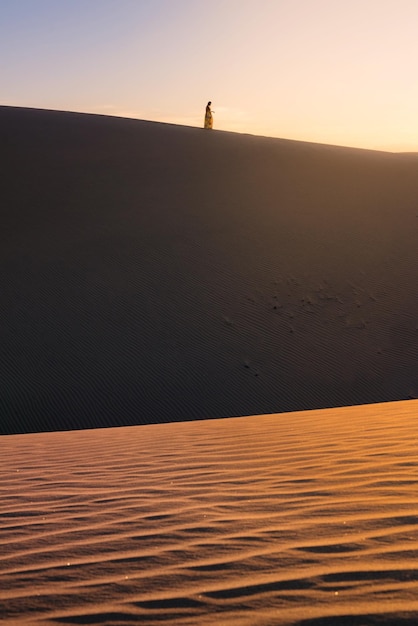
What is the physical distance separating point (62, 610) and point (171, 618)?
39 centimetres

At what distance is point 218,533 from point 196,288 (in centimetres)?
1072

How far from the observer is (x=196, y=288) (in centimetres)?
1395

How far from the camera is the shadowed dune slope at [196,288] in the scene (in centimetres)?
1088

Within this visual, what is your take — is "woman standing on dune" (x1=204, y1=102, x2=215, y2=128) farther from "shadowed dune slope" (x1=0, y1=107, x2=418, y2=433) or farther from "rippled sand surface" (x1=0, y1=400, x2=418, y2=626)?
"rippled sand surface" (x1=0, y1=400, x2=418, y2=626)

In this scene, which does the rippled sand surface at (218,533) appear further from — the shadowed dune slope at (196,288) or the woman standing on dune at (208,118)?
the woman standing on dune at (208,118)

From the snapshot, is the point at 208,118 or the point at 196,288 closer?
the point at 196,288

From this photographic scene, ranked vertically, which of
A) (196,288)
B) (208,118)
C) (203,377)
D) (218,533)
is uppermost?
(208,118)

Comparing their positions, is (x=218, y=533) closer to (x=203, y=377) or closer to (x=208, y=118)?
(x=203, y=377)

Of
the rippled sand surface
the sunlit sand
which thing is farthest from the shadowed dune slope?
the rippled sand surface

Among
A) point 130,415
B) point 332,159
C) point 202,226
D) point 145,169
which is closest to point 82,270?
point 202,226

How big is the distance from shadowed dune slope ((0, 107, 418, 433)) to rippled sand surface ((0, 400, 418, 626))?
16.7ft

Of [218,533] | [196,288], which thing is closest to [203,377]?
[196,288]

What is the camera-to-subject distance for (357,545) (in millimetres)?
3043

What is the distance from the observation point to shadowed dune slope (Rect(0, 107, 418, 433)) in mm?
10883
